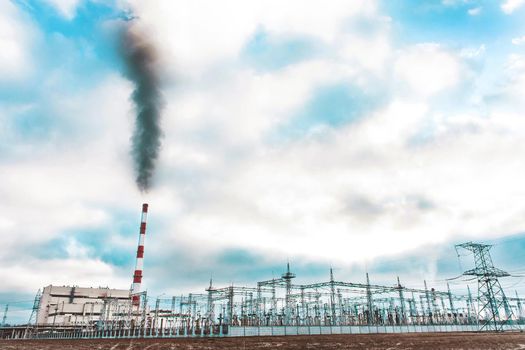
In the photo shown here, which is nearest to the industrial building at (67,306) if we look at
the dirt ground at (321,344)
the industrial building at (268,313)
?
the industrial building at (268,313)

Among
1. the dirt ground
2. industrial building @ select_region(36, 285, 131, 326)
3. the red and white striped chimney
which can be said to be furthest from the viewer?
industrial building @ select_region(36, 285, 131, 326)

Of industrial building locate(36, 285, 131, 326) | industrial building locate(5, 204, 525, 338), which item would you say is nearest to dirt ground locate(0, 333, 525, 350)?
industrial building locate(5, 204, 525, 338)

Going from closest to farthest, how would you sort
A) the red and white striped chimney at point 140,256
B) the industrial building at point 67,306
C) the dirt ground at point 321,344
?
the dirt ground at point 321,344 < the red and white striped chimney at point 140,256 < the industrial building at point 67,306

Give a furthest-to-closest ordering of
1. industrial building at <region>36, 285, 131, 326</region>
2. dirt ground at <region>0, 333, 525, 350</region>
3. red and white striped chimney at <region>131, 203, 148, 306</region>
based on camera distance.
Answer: industrial building at <region>36, 285, 131, 326</region>
red and white striped chimney at <region>131, 203, 148, 306</region>
dirt ground at <region>0, 333, 525, 350</region>

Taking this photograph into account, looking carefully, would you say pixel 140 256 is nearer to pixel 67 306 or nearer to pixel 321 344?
pixel 67 306

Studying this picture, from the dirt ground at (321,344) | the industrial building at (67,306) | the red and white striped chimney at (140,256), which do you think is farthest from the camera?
the industrial building at (67,306)

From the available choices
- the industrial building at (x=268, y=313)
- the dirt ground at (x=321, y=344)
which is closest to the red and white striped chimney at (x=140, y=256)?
the industrial building at (x=268, y=313)

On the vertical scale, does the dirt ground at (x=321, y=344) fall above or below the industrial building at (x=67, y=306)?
below

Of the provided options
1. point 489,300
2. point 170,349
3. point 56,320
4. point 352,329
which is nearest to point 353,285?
point 352,329

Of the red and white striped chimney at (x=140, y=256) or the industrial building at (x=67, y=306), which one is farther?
the industrial building at (x=67, y=306)

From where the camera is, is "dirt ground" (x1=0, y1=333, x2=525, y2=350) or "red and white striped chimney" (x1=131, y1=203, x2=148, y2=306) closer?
"dirt ground" (x1=0, y1=333, x2=525, y2=350)

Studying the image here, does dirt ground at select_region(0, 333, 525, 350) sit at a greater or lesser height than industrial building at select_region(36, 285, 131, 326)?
lesser

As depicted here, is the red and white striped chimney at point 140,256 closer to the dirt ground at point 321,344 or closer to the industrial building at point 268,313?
the industrial building at point 268,313

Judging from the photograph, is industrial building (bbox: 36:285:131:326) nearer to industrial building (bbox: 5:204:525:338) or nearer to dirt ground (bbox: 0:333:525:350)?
industrial building (bbox: 5:204:525:338)
